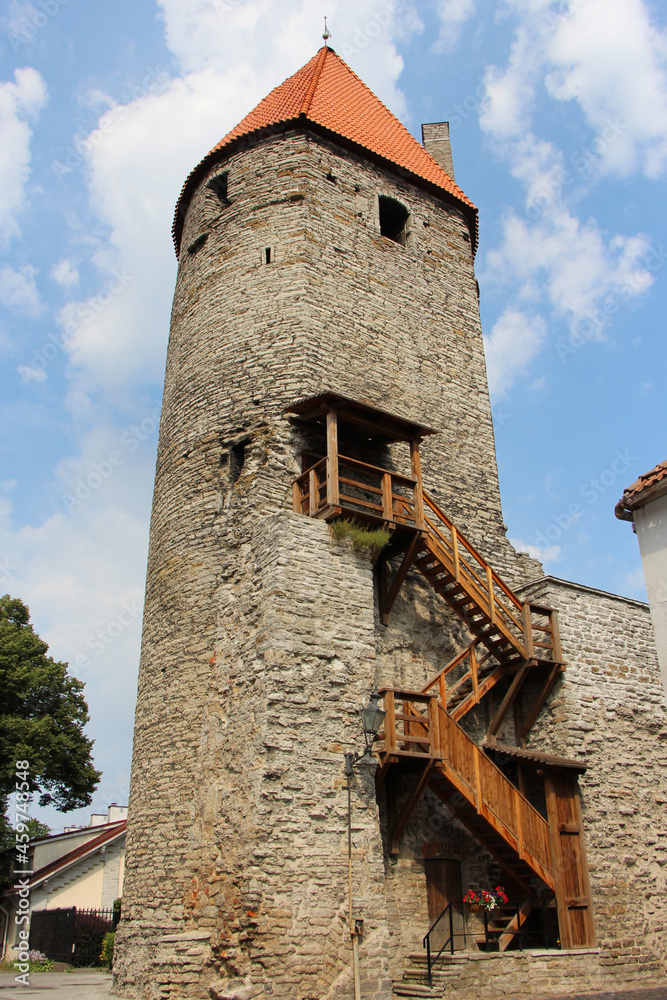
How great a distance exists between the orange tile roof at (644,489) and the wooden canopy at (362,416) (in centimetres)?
354

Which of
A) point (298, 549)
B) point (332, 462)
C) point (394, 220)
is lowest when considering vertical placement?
point (298, 549)

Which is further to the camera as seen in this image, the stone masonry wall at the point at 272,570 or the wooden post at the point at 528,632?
the wooden post at the point at 528,632

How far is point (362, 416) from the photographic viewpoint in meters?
11.9

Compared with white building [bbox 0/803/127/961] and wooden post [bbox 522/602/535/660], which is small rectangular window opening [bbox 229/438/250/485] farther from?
white building [bbox 0/803/127/961]

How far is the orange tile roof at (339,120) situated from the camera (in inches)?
620

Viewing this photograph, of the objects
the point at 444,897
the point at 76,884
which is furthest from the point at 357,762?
the point at 76,884

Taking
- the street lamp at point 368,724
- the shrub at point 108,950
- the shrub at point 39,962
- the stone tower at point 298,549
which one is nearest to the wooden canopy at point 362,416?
the stone tower at point 298,549

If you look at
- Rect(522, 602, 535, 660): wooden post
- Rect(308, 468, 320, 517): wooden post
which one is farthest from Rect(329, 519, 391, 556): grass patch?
Rect(522, 602, 535, 660): wooden post

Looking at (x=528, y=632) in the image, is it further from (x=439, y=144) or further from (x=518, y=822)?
(x=439, y=144)

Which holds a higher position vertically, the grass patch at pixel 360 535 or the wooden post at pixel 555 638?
the grass patch at pixel 360 535

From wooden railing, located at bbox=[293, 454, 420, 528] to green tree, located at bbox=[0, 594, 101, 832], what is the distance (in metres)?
12.8

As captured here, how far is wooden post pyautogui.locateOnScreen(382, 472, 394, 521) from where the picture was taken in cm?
1102

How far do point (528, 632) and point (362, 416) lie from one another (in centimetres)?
423

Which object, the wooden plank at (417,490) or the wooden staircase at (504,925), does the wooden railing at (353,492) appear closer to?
the wooden plank at (417,490)
